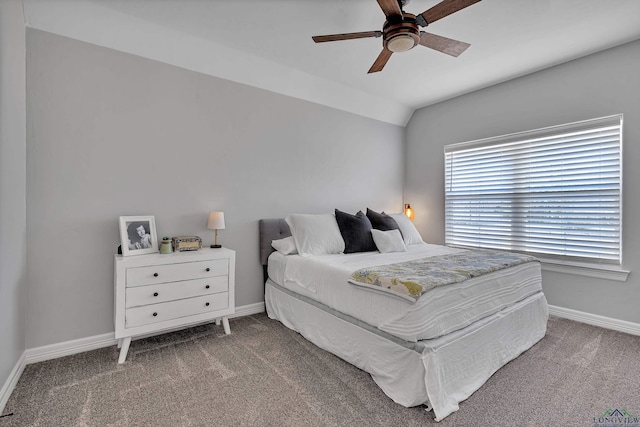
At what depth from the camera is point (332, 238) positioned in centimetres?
310

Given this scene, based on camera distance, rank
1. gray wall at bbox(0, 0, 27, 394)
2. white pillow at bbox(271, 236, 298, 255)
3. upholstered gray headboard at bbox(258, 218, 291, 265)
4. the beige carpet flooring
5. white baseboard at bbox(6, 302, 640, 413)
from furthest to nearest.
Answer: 1. upholstered gray headboard at bbox(258, 218, 291, 265)
2. white pillow at bbox(271, 236, 298, 255)
3. white baseboard at bbox(6, 302, 640, 413)
4. gray wall at bbox(0, 0, 27, 394)
5. the beige carpet flooring

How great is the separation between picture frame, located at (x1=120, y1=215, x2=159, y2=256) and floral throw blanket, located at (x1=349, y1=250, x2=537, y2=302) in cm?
175

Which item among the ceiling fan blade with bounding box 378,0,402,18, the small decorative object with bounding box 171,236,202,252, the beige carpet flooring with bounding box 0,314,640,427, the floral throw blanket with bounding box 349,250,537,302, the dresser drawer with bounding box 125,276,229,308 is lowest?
the beige carpet flooring with bounding box 0,314,640,427

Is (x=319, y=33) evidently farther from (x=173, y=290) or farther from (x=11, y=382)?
(x=11, y=382)

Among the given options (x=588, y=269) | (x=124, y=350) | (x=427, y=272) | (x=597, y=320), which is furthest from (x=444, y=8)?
(x=597, y=320)

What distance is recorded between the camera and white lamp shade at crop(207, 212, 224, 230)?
9.19 feet

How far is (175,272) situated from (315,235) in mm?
1325

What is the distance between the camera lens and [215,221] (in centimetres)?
280

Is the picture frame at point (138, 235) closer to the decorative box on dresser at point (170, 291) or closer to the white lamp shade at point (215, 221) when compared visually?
the decorative box on dresser at point (170, 291)

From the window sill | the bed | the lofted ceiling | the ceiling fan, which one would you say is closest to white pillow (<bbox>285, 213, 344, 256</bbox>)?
the bed

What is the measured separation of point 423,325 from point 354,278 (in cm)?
58

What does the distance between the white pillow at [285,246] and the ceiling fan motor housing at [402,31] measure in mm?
1980

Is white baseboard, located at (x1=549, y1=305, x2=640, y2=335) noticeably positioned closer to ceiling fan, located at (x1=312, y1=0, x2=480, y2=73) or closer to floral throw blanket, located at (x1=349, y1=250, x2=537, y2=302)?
floral throw blanket, located at (x1=349, y1=250, x2=537, y2=302)

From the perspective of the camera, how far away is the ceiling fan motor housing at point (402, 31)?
1.89 metres
